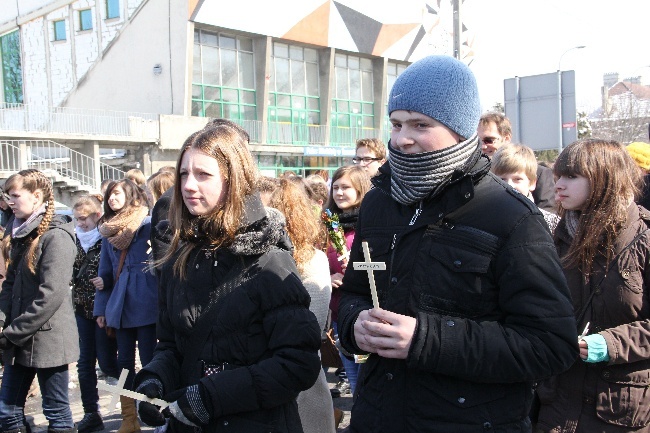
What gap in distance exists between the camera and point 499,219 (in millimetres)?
2012

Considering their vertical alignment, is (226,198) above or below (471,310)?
above

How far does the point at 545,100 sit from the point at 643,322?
9.71 m

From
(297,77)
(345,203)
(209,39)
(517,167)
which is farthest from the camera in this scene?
(297,77)

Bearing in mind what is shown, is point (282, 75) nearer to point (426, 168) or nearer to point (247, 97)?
point (247, 97)

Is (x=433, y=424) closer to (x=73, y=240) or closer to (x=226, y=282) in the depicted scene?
(x=226, y=282)

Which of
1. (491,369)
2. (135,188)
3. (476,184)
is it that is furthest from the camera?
(135,188)

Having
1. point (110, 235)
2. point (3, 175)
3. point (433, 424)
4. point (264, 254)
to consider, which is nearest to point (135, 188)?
point (110, 235)

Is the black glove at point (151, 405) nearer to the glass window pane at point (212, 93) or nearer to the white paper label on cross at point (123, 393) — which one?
the white paper label on cross at point (123, 393)

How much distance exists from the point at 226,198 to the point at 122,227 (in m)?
3.00

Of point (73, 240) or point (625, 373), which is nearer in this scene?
Result: point (625, 373)

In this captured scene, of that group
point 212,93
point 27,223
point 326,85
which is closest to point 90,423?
point 27,223

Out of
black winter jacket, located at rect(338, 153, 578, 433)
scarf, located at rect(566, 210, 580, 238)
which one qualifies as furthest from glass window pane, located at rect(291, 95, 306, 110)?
black winter jacket, located at rect(338, 153, 578, 433)

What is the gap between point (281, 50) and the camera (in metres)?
32.7

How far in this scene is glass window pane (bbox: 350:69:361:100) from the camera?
3669cm
